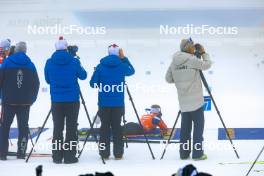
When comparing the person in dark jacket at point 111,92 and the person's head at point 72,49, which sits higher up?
the person's head at point 72,49

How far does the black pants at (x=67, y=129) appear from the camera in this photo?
17.4 ft

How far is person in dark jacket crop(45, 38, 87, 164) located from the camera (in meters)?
5.27

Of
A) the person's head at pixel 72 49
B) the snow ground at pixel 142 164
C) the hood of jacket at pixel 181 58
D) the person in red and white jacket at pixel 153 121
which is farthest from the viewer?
the person in red and white jacket at pixel 153 121

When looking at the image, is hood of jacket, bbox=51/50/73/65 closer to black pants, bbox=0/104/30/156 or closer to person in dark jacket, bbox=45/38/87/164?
person in dark jacket, bbox=45/38/87/164

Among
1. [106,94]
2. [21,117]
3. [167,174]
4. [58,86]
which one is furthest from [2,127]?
[167,174]

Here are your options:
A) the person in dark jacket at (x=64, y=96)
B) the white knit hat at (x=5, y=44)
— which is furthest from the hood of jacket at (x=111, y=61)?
the white knit hat at (x=5, y=44)

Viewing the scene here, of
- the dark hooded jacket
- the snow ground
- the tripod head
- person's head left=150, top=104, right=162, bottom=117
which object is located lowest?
the snow ground

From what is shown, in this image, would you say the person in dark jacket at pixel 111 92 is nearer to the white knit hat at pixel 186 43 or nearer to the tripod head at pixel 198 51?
the white knit hat at pixel 186 43

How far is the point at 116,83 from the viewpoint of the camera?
5.39 meters

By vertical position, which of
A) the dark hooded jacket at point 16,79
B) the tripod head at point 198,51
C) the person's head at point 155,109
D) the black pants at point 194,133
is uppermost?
the tripod head at point 198,51

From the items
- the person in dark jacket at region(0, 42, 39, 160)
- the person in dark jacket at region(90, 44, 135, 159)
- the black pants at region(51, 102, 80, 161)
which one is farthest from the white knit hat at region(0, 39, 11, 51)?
the person in dark jacket at region(90, 44, 135, 159)

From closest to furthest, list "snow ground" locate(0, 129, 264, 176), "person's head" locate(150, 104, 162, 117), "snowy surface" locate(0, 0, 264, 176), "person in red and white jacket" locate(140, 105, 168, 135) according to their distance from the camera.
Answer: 1. "snow ground" locate(0, 129, 264, 176)
2. "person in red and white jacket" locate(140, 105, 168, 135)
3. "person's head" locate(150, 104, 162, 117)
4. "snowy surface" locate(0, 0, 264, 176)

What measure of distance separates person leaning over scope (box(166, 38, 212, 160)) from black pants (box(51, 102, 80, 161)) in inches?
40.7

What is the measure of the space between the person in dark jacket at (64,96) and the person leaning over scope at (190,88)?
0.93 m
